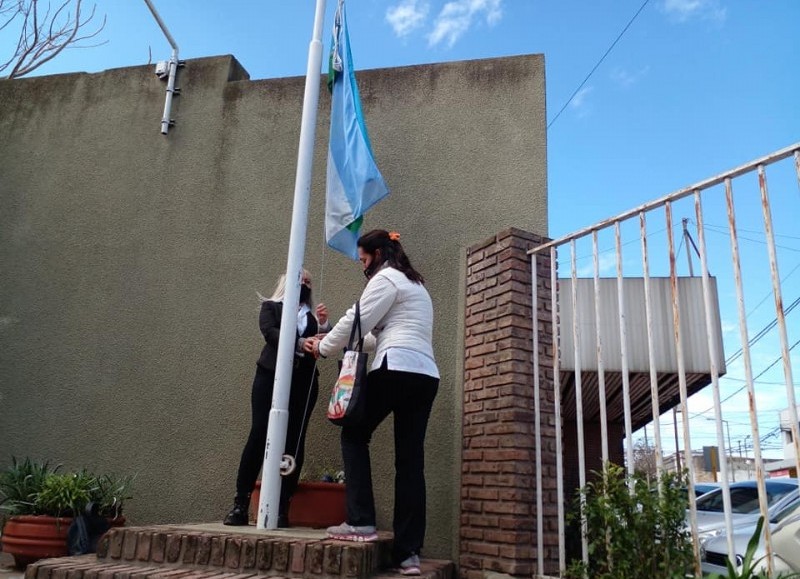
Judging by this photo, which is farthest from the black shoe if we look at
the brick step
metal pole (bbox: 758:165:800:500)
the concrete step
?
metal pole (bbox: 758:165:800:500)

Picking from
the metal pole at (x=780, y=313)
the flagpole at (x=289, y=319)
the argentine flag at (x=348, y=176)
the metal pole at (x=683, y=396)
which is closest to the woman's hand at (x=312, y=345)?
the flagpole at (x=289, y=319)

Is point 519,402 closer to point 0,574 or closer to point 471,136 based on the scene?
point 471,136

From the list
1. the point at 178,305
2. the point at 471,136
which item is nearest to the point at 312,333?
the point at 178,305

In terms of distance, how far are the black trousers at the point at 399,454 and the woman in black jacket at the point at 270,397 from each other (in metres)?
0.72

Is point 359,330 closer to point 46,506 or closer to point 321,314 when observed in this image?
point 321,314

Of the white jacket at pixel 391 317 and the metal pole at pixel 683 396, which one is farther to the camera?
the white jacket at pixel 391 317

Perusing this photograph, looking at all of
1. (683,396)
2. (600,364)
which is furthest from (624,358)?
(683,396)

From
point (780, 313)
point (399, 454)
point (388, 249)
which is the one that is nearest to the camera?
point (780, 313)

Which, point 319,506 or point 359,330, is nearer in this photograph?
point 359,330

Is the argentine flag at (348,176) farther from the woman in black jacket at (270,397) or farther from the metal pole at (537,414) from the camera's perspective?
the metal pole at (537,414)

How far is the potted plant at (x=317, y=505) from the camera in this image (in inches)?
146

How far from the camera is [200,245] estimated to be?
16.0 ft

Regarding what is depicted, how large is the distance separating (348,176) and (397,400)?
1.68m

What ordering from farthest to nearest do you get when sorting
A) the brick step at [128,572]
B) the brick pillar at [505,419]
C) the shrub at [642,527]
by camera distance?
the brick pillar at [505,419] < the brick step at [128,572] < the shrub at [642,527]
